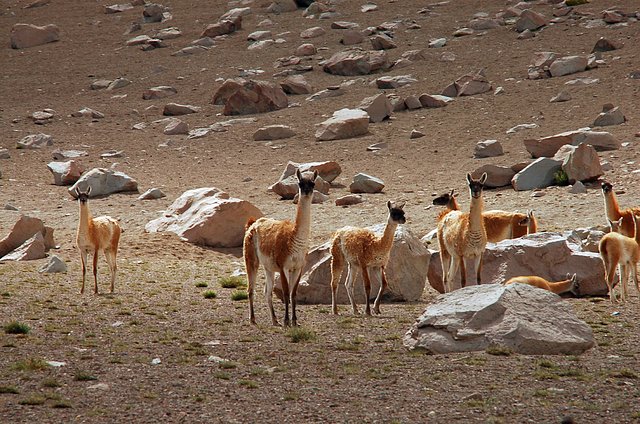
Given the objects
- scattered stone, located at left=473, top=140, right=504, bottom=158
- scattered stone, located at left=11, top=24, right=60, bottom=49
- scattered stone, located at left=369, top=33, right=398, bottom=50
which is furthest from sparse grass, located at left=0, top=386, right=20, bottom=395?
scattered stone, located at left=11, top=24, right=60, bottom=49

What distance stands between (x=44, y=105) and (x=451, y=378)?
129 feet

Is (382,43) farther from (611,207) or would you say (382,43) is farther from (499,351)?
(499,351)

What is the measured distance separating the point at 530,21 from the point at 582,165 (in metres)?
23.4

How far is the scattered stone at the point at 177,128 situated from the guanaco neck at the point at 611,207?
76.8ft

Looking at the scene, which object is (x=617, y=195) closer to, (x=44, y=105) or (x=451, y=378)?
(x=451, y=378)

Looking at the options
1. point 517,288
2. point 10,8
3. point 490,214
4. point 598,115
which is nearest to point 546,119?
point 598,115

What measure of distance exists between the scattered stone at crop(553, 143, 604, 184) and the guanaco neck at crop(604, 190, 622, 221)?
794 centimetres

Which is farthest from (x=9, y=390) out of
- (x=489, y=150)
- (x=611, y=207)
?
(x=489, y=150)

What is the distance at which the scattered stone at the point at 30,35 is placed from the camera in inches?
2283

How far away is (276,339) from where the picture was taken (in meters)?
12.9

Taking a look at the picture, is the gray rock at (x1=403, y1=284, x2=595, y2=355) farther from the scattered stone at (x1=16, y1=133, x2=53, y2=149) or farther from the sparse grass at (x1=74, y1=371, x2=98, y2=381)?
the scattered stone at (x1=16, y1=133, x2=53, y2=149)

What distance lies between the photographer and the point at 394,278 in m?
16.7

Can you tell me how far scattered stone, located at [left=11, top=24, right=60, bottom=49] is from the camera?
58000 millimetres

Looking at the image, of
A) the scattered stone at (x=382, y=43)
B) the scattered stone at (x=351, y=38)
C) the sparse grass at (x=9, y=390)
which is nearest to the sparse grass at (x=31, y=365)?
the sparse grass at (x=9, y=390)
